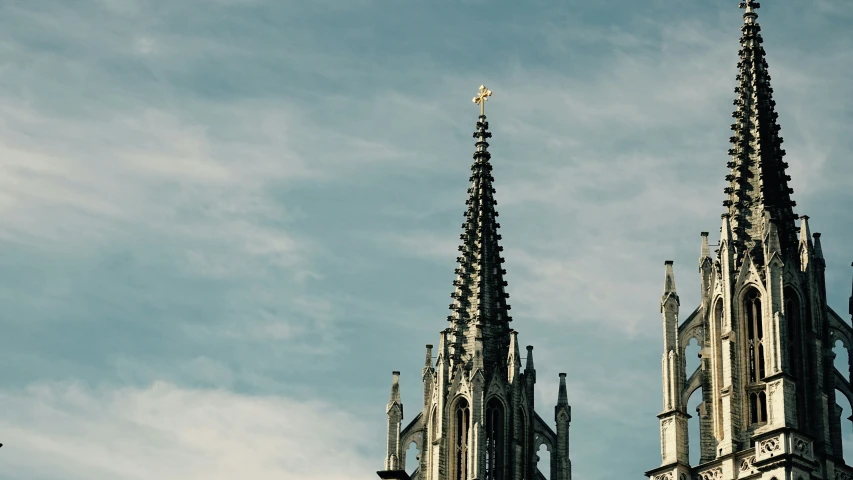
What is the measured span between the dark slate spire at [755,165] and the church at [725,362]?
0.16ft

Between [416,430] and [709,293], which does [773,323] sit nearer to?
[709,293]

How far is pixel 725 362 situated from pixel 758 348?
116 cm

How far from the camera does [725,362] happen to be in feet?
300

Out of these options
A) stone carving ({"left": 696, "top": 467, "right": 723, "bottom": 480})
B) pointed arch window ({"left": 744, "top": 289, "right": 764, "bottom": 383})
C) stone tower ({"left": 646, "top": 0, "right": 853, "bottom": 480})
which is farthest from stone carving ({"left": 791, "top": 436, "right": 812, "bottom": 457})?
pointed arch window ({"left": 744, "top": 289, "right": 764, "bottom": 383})

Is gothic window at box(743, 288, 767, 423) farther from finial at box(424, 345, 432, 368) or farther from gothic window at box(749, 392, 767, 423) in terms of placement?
finial at box(424, 345, 432, 368)

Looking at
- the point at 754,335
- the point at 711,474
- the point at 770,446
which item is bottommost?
the point at 711,474

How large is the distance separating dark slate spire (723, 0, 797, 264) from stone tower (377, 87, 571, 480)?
35.1 feet

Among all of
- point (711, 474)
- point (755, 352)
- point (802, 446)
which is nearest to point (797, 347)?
point (755, 352)

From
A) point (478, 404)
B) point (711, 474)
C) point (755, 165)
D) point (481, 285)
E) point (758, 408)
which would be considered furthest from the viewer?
point (481, 285)

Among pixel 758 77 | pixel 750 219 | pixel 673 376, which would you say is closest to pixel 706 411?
pixel 673 376

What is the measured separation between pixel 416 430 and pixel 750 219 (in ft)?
48.5

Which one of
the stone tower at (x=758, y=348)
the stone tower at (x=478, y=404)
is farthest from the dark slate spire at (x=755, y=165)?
the stone tower at (x=478, y=404)

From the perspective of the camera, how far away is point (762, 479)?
8819 centimetres

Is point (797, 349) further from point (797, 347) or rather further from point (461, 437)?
point (461, 437)
